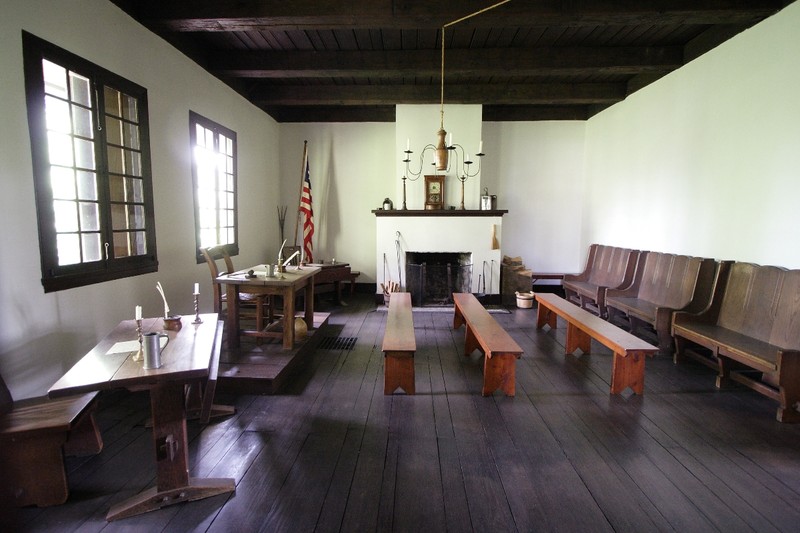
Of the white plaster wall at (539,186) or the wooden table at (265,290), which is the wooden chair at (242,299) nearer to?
the wooden table at (265,290)

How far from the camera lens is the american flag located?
673 centimetres

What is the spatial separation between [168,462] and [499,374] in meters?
2.22

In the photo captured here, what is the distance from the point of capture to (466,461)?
2.30 meters

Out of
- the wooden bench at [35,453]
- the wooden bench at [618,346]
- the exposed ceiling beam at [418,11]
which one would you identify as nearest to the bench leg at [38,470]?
the wooden bench at [35,453]

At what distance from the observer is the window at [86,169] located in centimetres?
261

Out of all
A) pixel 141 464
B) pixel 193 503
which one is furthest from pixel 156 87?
pixel 193 503

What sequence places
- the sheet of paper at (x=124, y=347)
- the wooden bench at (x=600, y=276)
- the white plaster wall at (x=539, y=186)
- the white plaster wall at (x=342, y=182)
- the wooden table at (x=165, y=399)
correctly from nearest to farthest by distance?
the wooden table at (x=165, y=399)
the sheet of paper at (x=124, y=347)
the wooden bench at (x=600, y=276)
the white plaster wall at (x=539, y=186)
the white plaster wall at (x=342, y=182)

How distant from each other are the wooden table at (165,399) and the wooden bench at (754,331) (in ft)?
11.5

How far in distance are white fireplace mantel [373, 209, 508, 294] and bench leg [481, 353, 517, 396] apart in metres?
3.31

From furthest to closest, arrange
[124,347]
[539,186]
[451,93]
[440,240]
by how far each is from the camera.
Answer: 1. [539,186]
2. [440,240]
3. [451,93]
4. [124,347]

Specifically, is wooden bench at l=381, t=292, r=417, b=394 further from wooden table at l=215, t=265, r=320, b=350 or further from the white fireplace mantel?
the white fireplace mantel

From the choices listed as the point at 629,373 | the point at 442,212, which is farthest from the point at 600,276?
the point at 629,373

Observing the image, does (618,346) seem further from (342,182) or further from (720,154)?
(342,182)

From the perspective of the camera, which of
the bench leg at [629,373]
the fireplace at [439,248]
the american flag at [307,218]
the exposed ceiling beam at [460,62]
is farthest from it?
the american flag at [307,218]
